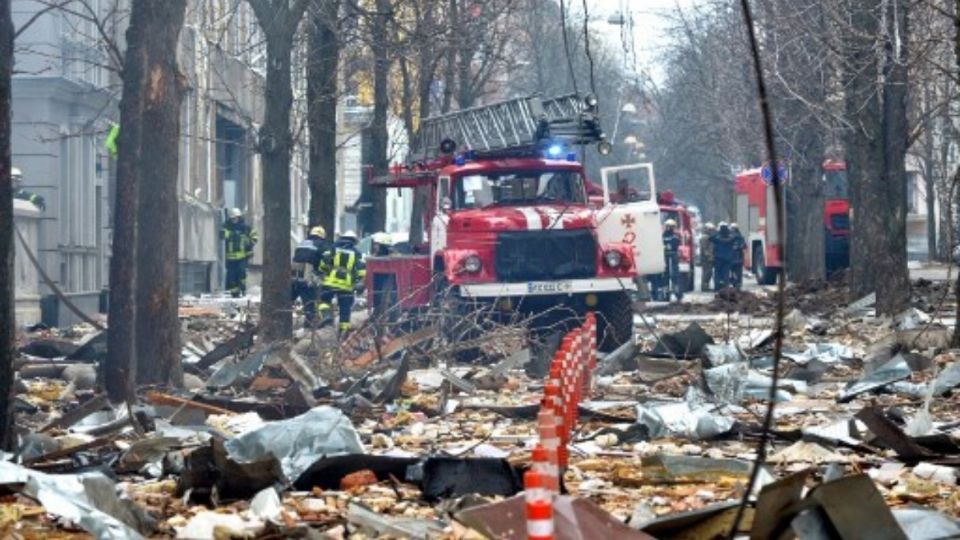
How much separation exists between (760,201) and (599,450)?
4044 cm

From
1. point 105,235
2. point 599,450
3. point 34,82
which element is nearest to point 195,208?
point 105,235

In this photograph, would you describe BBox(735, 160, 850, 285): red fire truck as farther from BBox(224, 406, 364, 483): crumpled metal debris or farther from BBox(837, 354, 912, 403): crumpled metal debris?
BBox(224, 406, 364, 483): crumpled metal debris

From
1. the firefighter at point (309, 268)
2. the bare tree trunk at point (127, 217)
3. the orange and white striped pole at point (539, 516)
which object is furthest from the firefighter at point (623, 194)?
the orange and white striped pole at point (539, 516)

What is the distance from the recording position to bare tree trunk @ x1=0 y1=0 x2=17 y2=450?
11.0 m

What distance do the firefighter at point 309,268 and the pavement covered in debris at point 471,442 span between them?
3981 millimetres

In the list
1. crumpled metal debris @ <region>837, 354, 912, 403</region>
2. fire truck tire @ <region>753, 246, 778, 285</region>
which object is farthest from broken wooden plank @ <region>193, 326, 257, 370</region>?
fire truck tire @ <region>753, 246, 778, 285</region>

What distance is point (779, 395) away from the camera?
15531 millimetres

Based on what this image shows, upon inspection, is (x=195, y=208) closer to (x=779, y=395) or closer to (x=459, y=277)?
(x=459, y=277)

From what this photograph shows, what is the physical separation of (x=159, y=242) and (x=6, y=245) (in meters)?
6.34

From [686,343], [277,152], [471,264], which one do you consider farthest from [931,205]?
[686,343]

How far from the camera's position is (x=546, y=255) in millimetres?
21906

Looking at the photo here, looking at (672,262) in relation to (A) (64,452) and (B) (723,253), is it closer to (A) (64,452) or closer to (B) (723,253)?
(B) (723,253)

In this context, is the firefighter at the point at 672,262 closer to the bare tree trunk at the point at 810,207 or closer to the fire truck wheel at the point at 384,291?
the bare tree trunk at the point at 810,207

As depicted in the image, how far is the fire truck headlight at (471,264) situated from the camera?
2125 centimetres
